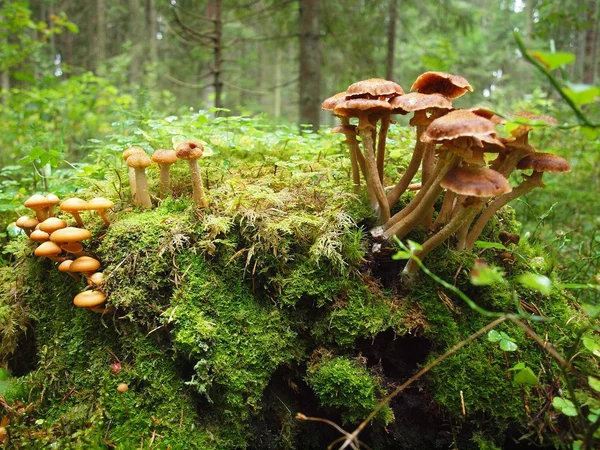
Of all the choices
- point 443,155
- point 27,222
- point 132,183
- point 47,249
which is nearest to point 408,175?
point 443,155

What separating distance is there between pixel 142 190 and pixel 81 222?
479mm

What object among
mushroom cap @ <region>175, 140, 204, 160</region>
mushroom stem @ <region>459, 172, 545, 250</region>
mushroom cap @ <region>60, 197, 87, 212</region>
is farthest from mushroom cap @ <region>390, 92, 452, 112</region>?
mushroom cap @ <region>60, 197, 87, 212</region>

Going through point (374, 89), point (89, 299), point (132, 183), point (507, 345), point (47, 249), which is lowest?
point (507, 345)

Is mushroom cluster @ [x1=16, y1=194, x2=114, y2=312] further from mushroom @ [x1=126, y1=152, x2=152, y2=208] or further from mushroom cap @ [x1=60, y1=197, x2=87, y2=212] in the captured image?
mushroom @ [x1=126, y1=152, x2=152, y2=208]

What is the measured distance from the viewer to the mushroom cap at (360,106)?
2.19 metres

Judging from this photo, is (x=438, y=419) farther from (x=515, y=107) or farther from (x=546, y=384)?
(x=515, y=107)

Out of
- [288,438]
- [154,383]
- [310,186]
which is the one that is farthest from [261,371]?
[310,186]

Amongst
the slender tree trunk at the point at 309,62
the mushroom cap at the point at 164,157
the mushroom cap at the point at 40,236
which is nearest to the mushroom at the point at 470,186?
the mushroom cap at the point at 164,157

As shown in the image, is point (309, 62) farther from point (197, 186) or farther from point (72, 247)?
point (72, 247)

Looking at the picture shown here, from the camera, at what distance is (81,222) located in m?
2.73

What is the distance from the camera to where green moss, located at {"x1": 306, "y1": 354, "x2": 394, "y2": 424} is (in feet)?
7.23

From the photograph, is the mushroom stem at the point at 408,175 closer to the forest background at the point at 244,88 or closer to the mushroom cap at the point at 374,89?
the mushroom cap at the point at 374,89

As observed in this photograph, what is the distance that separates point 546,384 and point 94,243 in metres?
3.13

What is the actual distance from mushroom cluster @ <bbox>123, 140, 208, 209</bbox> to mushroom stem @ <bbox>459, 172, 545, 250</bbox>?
1.92 m
